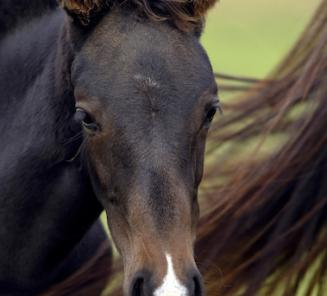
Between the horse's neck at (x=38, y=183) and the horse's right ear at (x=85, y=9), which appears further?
the horse's neck at (x=38, y=183)

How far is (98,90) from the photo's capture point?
141 inches

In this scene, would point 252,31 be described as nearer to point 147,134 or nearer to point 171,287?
point 147,134

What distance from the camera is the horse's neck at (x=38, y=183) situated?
12.9ft

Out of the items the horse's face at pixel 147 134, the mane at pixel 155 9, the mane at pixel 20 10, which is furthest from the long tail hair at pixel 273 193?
the mane at pixel 20 10

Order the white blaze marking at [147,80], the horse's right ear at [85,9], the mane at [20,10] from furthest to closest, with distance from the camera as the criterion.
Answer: the mane at [20,10] → the horse's right ear at [85,9] → the white blaze marking at [147,80]

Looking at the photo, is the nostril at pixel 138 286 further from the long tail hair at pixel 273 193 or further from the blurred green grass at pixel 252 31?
the blurred green grass at pixel 252 31

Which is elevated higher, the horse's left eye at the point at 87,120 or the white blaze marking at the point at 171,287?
the horse's left eye at the point at 87,120

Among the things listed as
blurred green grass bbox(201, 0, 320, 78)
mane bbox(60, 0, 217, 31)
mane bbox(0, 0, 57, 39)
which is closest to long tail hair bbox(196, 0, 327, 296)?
mane bbox(60, 0, 217, 31)

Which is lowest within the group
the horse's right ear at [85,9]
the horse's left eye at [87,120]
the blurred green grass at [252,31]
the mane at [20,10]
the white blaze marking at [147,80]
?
the blurred green grass at [252,31]

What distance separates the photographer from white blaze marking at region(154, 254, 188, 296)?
3287 mm

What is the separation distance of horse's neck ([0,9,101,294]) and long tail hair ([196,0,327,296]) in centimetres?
47

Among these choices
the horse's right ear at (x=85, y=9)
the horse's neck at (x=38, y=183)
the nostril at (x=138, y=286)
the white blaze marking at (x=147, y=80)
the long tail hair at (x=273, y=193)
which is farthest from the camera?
the long tail hair at (x=273, y=193)

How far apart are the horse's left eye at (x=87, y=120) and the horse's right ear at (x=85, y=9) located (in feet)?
1.08

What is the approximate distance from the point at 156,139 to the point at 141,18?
17.9 inches
